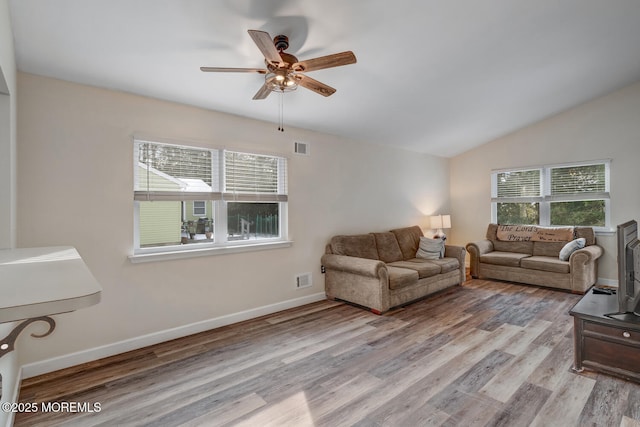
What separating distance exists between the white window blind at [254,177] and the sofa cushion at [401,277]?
1.65 metres

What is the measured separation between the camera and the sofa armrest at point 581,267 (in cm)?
455

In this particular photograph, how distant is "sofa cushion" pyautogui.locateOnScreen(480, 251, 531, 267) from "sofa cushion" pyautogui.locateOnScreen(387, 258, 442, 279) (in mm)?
1342

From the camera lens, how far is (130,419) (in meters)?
1.99

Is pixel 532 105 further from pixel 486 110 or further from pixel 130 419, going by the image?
pixel 130 419

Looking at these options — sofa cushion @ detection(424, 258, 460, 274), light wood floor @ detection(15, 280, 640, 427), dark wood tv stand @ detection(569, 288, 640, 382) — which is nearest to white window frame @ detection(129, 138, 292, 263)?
light wood floor @ detection(15, 280, 640, 427)

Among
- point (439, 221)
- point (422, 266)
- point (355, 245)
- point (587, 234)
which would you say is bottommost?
point (422, 266)

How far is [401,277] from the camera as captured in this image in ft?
12.9

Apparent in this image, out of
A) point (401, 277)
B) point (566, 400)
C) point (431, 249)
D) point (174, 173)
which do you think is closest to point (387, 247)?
point (431, 249)

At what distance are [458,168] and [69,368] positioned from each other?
Result: 6.86 metres

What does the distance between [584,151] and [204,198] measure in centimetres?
594

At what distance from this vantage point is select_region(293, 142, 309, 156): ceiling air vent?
416cm

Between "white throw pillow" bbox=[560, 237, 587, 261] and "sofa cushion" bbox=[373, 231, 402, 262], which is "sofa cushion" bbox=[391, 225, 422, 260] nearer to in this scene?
"sofa cushion" bbox=[373, 231, 402, 262]

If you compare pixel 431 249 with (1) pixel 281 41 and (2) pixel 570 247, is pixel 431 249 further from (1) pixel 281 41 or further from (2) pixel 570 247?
(1) pixel 281 41

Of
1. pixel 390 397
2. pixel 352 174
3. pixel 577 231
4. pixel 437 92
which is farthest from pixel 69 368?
pixel 577 231
